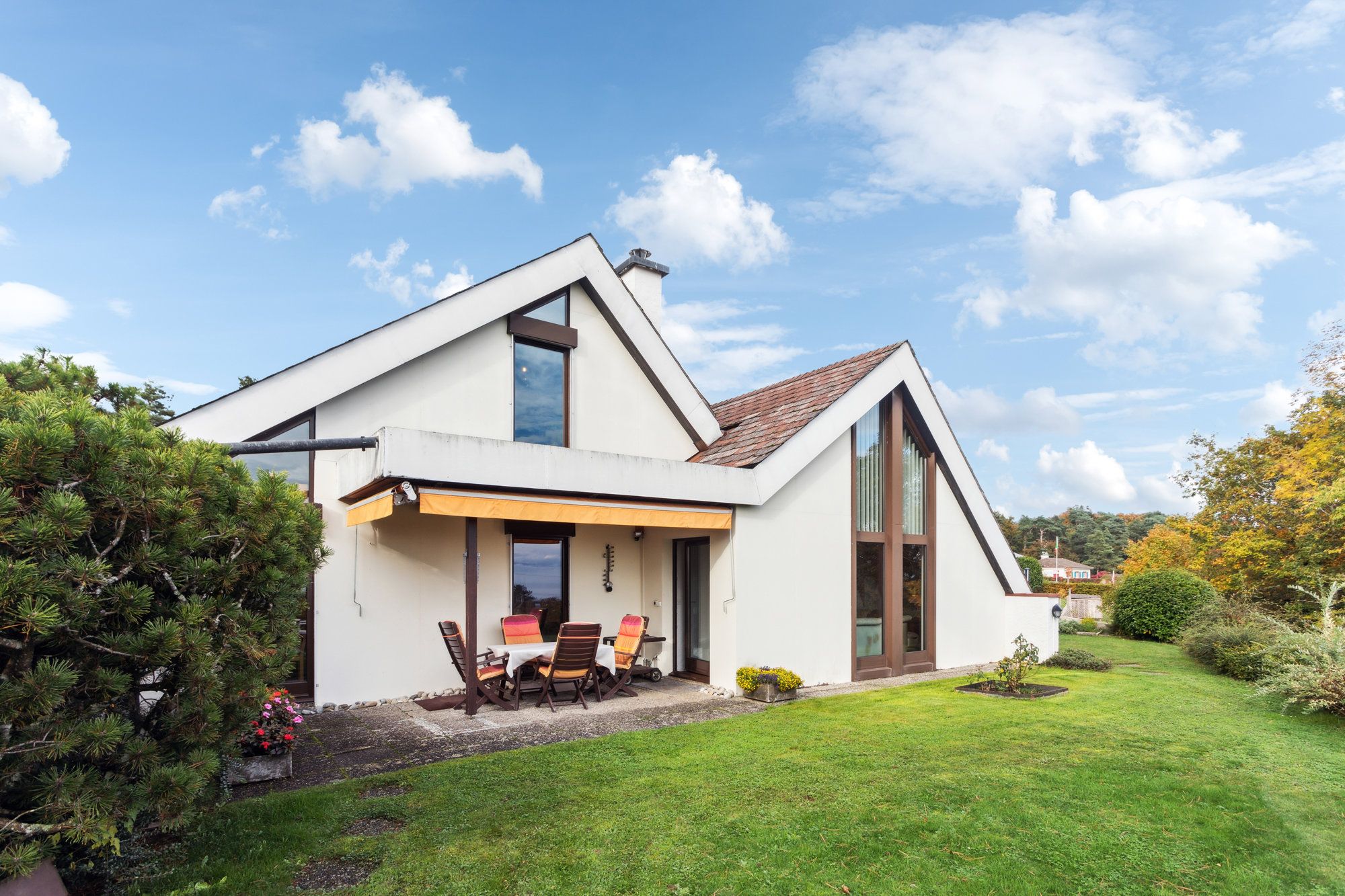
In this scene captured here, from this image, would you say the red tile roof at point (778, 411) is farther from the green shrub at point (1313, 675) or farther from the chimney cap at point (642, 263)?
the green shrub at point (1313, 675)

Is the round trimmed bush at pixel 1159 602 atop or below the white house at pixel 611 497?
below

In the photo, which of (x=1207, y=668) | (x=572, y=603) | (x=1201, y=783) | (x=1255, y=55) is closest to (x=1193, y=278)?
(x=1255, y=55)

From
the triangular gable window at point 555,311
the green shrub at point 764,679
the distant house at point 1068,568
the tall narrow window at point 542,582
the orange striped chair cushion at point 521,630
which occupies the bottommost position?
the distant house at point 1068,568

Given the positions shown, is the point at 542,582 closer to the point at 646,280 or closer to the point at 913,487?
the point at 646,280

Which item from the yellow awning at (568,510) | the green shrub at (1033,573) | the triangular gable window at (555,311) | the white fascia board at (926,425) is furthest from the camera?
the green shrub at (1033,573)

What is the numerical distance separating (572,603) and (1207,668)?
13.6 metres

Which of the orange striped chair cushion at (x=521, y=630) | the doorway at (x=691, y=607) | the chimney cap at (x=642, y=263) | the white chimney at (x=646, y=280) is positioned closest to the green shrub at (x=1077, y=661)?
the doorway at (x=691, y=607)

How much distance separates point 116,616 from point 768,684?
29.4 ft

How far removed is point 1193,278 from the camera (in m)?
17.0

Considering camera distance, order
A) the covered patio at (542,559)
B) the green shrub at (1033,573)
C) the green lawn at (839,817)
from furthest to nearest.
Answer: the green shrub at (1033,573), the covered patio at (542,559), the green lawn at (839,817)

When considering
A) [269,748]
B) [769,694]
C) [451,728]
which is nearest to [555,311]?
[451,728]

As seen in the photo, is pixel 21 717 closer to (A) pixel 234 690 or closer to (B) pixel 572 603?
(A) pixel 234 690

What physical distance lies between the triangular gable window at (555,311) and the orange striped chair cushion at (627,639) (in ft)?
18.9

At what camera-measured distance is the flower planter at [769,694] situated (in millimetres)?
10844
